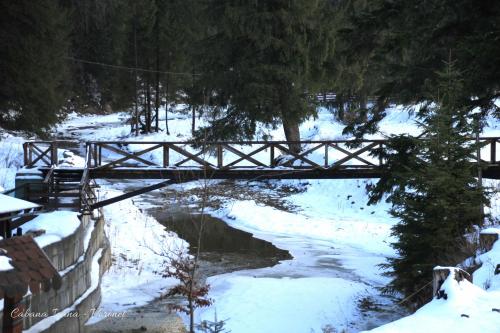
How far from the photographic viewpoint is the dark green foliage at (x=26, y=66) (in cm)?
2273

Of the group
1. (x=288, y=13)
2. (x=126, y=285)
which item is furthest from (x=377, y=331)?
(x=288, y=13)

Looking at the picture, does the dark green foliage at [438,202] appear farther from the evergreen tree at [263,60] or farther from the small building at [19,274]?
the evergreen tree at [263,60]

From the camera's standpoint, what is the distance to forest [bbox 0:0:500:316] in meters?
9.20

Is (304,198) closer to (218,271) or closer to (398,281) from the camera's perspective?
(218,271)

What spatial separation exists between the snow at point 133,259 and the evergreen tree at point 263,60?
20.8 ft

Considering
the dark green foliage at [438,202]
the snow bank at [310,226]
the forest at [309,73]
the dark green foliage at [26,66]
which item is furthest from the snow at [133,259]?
the dark green foliage at [26,66]

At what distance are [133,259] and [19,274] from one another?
11438mm

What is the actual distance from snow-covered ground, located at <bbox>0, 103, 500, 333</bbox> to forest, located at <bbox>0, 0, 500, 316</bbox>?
1.44m

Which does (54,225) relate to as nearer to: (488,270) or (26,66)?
(488,270)

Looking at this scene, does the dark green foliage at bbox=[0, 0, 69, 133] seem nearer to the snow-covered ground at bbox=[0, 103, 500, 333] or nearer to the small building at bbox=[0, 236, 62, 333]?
the snow-covered ground at bbox=[0, 103, 500, 333]

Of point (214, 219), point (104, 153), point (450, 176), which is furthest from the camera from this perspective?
point (104, 153)

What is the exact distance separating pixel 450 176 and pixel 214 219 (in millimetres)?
14307

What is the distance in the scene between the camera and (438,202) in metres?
8.79

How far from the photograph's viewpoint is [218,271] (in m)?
14.8
